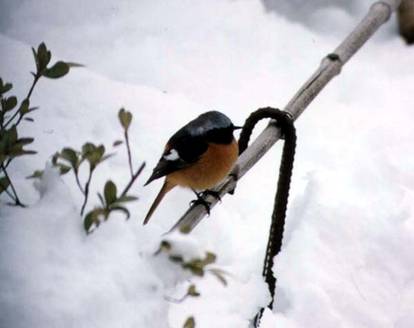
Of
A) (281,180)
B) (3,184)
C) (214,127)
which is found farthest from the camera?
(214,127)

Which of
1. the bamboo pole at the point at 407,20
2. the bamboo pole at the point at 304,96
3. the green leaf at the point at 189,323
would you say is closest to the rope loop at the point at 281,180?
the bamboo pole at the point at 304,96

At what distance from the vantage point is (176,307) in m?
1.87

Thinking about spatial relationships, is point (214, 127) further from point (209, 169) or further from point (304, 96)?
point (304, 96)

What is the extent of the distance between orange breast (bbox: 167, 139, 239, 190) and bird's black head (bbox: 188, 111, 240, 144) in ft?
0.08

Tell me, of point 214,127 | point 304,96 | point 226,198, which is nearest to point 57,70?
point 214,127

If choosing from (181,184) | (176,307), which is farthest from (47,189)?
(181,184)

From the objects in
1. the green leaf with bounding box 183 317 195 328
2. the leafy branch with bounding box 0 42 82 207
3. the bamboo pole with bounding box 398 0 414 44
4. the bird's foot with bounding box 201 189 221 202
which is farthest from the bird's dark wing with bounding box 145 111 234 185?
the bamboo pole with bounding box 398 0 414 44

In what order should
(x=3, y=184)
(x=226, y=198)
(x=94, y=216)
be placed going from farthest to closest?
(x=226, y=198), (x=3, y=184), (x=94, y=216)

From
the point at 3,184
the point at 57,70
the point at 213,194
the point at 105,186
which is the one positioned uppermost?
the point at 213,194

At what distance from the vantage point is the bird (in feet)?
6.23

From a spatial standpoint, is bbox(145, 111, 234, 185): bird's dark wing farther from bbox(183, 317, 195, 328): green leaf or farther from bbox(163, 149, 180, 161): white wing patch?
bbox(183, 317, 195, 328): green leaf

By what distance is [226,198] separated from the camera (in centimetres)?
243

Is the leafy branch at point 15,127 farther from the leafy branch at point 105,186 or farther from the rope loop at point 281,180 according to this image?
the rope loop at point 281,180

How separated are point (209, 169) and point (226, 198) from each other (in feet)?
1.60
